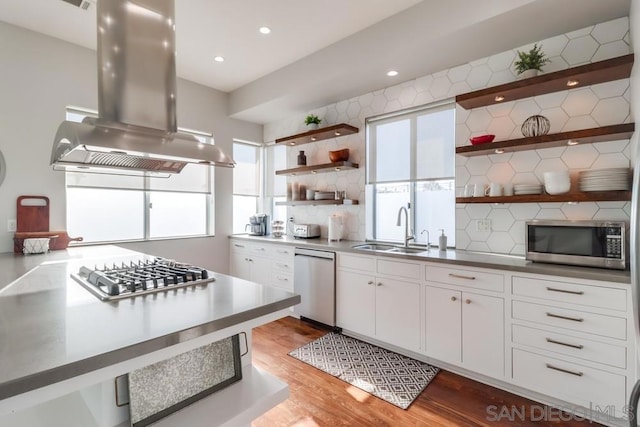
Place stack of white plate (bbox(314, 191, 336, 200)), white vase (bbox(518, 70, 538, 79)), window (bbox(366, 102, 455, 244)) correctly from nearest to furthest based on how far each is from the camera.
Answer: white vase (bbox(518, 70, 538, 79)), window (bbox(366, 102, 455, 244)), stack of white plate (bbox(314, 191, 336, 200))

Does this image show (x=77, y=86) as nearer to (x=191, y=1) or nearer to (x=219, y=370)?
(x=191, y=1)

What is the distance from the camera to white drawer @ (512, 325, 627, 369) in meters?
1.76

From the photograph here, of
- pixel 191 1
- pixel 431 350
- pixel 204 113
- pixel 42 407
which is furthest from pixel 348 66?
pixel 42 407

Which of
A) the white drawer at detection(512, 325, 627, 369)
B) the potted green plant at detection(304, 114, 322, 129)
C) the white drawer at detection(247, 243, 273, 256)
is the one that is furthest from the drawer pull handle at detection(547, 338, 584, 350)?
the potted green plant at detection(304, 114, 322, 129)

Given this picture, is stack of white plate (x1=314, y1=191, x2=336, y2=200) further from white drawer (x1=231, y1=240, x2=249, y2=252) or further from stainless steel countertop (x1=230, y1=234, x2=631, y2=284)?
white drawer (x1=231, y1=240, x2=249, y2=252)

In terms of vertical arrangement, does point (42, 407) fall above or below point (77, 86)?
below

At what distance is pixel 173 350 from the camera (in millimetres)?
983

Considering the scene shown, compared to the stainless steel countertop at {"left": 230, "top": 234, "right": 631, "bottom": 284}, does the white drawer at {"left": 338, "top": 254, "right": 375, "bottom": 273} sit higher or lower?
lower

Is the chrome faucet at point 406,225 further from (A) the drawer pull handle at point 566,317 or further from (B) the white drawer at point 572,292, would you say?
(A) the drawer pull handle at point 566,317

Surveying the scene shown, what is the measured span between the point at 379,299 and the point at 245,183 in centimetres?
289

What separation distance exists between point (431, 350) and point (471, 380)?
1.10ft

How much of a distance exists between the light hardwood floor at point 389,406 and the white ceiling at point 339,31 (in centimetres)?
266

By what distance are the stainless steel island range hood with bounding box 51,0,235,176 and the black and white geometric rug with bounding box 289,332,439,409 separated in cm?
190

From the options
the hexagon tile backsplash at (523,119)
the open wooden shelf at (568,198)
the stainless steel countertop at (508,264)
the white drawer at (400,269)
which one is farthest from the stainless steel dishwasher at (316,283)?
the open wooden shelf at (568,198)
